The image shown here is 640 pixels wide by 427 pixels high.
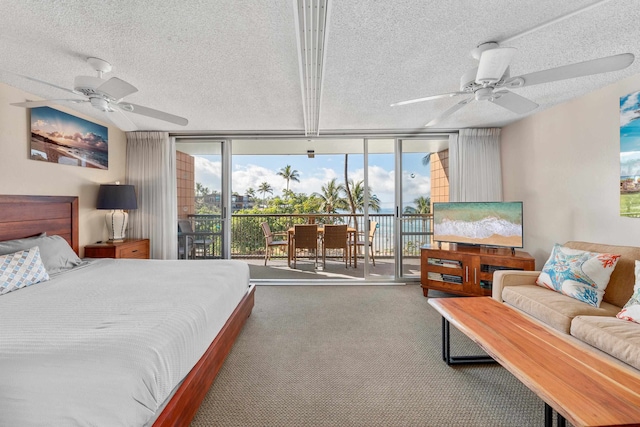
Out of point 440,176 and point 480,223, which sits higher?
point 440,176

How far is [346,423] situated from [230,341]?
110cm

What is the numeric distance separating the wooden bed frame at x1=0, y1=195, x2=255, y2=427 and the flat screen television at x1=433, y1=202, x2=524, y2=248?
2.72 m

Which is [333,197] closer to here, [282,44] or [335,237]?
[335,237]

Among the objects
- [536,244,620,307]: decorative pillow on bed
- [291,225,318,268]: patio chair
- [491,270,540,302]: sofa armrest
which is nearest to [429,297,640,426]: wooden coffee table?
[536,244,620,307]: decorative pillow on bed

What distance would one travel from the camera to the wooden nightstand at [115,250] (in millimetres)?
3443

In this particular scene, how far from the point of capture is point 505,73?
1938mm

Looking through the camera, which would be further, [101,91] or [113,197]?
[113,197]

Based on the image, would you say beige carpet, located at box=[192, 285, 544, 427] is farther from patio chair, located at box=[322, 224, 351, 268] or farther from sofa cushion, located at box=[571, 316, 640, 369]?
patio chair, located at box=[322, 224, 351, 268]

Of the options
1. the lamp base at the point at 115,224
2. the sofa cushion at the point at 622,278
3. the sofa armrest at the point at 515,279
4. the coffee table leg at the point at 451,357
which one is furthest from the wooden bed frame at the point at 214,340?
the sofa cushion at the point at 622,278

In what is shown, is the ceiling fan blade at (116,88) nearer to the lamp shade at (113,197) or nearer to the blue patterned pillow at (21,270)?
the blue patterned pillow at (21,270)

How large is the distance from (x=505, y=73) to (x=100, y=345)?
278cm

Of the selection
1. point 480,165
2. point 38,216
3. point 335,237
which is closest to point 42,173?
point 38,216

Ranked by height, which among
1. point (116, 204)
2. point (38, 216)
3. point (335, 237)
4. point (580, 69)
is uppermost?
point (580, 69)

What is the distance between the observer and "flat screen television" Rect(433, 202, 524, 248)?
3.47 m
